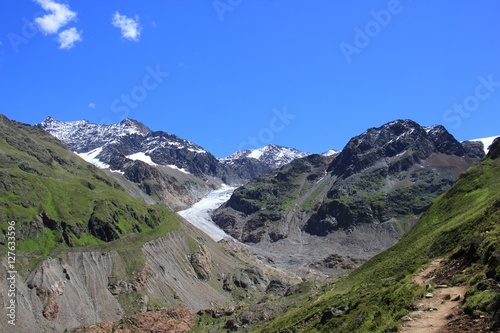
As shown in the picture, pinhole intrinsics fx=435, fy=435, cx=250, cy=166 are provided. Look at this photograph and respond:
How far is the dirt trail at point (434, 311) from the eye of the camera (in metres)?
27.9

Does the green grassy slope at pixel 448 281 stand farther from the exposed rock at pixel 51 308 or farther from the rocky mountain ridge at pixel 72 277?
the exposed rock at pixel 51 308

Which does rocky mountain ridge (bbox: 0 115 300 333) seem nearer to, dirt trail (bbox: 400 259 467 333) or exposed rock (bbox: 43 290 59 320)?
exposed rock (bbox: 43 290 59 320)

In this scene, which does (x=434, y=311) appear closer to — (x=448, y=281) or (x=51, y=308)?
(x=448, y=281)

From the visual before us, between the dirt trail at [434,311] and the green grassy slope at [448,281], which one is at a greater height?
the green grassy slope at [448,281]

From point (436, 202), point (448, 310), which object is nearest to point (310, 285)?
point (436, 202)

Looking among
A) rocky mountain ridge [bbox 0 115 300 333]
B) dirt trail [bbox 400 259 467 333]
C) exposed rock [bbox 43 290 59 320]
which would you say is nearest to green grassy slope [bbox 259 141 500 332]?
dirt trail [bbox 400 259 467 333]

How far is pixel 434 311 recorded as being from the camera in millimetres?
30078

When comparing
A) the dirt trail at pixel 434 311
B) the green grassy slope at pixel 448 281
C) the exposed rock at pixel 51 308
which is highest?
the exposed rock at pixel 51 308

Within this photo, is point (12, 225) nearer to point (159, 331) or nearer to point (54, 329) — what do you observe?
point (54, 329)

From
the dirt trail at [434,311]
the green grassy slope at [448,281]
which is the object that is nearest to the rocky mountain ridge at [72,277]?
the green grassy slope at [448,281]

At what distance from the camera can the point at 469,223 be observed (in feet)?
173

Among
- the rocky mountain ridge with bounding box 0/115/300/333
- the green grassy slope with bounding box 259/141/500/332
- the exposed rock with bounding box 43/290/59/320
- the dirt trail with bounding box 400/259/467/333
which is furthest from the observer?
the rocky mountain ridge with bounding box 0/115/300/333

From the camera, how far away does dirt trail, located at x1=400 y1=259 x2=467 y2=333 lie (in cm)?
2789

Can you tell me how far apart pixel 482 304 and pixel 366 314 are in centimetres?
1229
